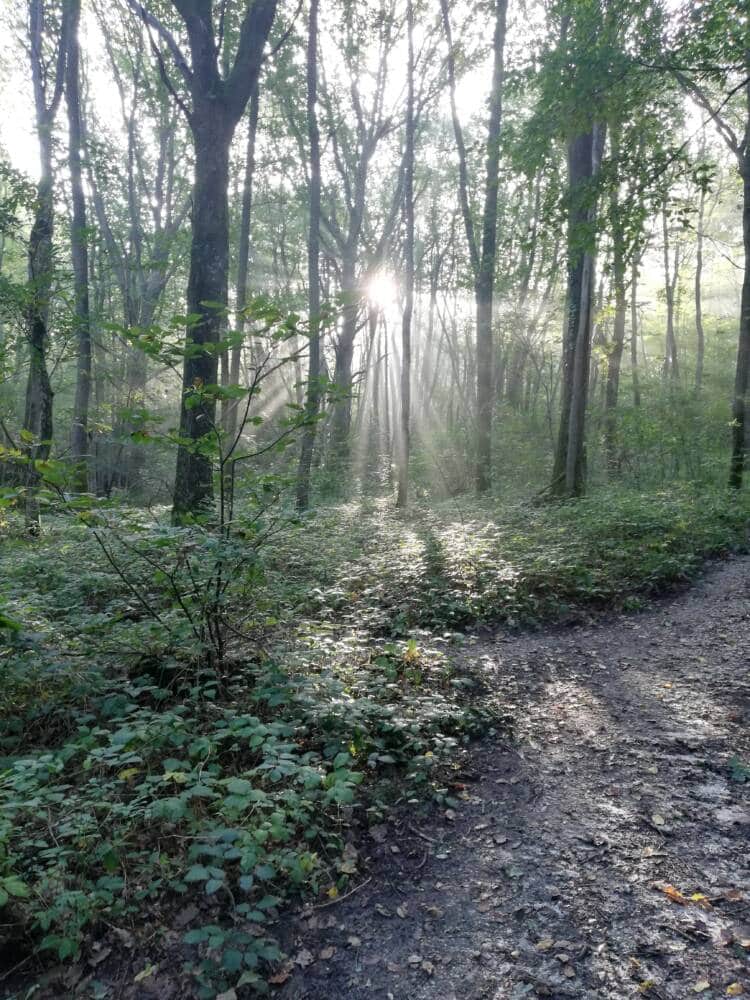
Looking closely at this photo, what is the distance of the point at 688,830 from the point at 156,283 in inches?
820

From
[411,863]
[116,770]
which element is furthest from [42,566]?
[411,863]

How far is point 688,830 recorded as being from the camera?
286cm

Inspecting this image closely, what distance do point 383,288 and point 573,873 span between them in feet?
77.7

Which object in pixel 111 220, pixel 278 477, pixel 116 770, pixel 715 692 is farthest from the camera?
pixel 111 220

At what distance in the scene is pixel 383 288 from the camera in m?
23.8

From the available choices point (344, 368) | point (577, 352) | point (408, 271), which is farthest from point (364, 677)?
point (344, 368)

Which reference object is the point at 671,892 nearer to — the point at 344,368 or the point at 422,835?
the point at 422,835

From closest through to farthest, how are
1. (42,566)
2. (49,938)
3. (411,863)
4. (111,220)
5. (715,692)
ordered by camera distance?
(49,938) → (411,863) → (715,692) → (42,566) → (111,220)

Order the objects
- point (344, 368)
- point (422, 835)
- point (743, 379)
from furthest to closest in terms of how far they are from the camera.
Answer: point (344, 368)
point (743, 379)
point (422, 835)

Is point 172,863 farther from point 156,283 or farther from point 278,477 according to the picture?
point 156,283

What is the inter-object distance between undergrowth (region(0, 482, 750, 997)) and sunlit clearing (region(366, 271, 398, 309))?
16146mm

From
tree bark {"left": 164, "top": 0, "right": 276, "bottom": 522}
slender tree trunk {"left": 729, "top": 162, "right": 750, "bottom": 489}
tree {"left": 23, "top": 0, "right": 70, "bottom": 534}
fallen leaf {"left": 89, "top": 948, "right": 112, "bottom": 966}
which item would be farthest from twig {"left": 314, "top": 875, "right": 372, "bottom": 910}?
slender tree trunk {"left": 729, "top": 162, "right": 750, "bottom": 489}

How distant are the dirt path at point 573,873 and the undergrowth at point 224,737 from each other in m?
0.26

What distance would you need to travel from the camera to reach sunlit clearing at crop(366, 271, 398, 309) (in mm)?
21438
